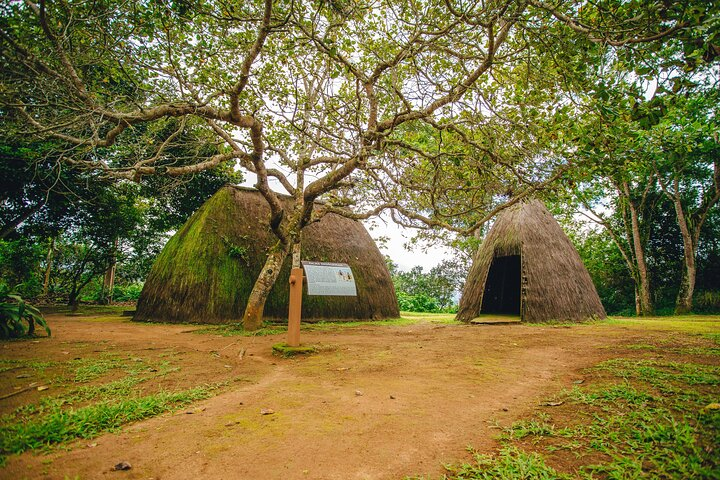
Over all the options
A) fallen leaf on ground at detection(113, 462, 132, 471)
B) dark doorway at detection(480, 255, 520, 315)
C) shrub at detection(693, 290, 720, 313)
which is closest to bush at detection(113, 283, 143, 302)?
dark doorway at detection(480, 255, 520, 315)

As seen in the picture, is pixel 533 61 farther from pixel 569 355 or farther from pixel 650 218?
pixel 650 218

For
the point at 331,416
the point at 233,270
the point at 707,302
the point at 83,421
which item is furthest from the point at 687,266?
the point at 83,421

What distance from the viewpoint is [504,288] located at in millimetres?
14922

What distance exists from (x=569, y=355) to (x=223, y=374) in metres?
4.83

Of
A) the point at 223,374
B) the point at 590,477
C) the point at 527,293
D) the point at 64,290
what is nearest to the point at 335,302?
the point at 527,293

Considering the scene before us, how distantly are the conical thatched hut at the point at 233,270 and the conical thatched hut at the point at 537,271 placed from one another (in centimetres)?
331

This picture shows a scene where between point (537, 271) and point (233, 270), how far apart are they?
9.16 metres

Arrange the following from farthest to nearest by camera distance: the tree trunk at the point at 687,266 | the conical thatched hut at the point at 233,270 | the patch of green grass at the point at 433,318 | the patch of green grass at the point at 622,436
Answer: the tree trunk at the point at 687,266 < the patch of green grass at the point at 433,318 < the conical thatched hut at the point at 233,270 < the patch of green grass at the point at 622,436

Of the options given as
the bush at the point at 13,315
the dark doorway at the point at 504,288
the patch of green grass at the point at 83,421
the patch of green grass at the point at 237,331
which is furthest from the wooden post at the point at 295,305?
the dark doorway at the point at 504,288

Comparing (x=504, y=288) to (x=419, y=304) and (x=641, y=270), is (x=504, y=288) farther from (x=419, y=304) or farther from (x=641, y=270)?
(x=419, y=304)

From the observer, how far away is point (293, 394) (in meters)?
3.16

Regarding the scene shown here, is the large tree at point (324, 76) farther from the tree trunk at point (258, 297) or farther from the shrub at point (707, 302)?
the shrub at point (707, 302)

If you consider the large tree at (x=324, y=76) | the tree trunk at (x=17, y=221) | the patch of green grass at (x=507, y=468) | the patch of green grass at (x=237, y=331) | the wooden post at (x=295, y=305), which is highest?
the large tree at (x=324, y=76)

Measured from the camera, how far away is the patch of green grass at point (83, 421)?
81.4 inches
